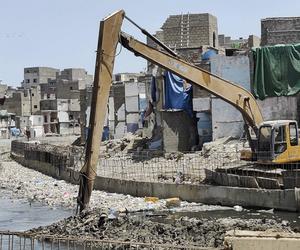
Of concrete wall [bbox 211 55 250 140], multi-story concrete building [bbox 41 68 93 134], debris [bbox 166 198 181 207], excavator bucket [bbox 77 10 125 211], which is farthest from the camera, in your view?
multi-story concrete building [bbox 41 68 93 134]

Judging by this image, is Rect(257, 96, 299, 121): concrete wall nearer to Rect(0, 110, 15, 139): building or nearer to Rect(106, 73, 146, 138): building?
Rect(106, 73, 146, 138): building

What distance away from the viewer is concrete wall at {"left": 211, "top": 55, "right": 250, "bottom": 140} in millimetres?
32031

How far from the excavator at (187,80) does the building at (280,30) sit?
13663 mm

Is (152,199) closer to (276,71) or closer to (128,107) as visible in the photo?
(276,71)

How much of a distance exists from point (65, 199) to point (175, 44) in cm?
2039

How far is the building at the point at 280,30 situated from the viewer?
34250 millimetres

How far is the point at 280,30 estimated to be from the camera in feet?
114

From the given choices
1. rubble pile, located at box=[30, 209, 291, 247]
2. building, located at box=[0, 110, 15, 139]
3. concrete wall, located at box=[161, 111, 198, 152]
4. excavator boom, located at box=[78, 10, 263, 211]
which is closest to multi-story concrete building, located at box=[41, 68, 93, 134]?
building, located at box=[0, 110, 15, 139]

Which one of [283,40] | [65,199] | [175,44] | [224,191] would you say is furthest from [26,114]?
[224,191]

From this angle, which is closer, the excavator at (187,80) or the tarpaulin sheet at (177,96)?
the excavator at (187,80)

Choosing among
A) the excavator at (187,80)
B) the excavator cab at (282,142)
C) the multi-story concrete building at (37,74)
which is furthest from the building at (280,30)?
the multi-story concrete building at (37,74)

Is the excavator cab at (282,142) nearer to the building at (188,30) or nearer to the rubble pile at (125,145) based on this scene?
the rubble pile at (125,145)

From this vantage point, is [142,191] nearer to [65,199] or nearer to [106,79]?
[65,199]

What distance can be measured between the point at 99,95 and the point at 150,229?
13.8ft
